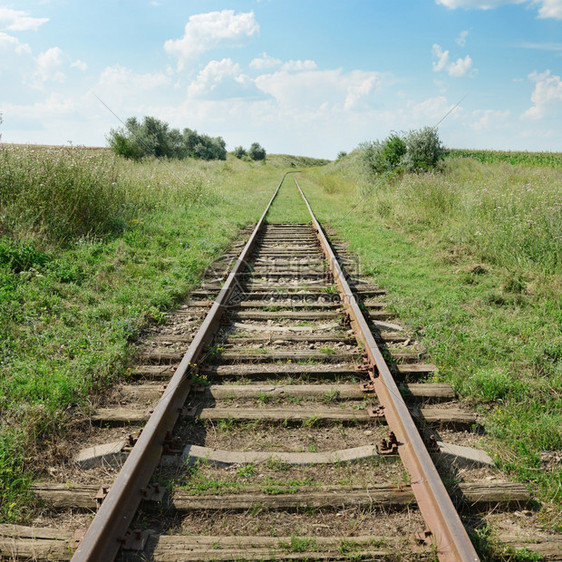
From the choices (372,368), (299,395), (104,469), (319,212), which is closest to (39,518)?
(104,469)

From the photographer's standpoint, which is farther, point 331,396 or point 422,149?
point 422,149

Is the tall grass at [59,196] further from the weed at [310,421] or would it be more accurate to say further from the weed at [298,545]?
the weed at [298,545]

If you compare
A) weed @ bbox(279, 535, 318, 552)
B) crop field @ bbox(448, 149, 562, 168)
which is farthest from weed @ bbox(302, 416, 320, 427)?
crop field @ bbox(448, 149, 562, 168)

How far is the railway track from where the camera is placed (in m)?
2.31

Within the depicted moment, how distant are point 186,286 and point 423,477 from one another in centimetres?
450

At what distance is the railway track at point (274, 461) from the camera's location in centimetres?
231

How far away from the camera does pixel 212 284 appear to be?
22.2ft

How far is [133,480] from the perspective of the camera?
2586 millimetres

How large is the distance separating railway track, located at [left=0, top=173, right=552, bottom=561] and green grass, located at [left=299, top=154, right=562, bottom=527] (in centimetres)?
25

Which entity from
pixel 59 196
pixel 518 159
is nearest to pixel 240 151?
pixel 518 159

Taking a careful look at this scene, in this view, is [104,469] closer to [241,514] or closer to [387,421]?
[241,514]

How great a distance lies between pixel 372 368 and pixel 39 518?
100 inches

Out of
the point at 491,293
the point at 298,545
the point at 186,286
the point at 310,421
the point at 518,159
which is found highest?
the point at 518,159

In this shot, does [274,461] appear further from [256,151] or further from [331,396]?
[256,151]
